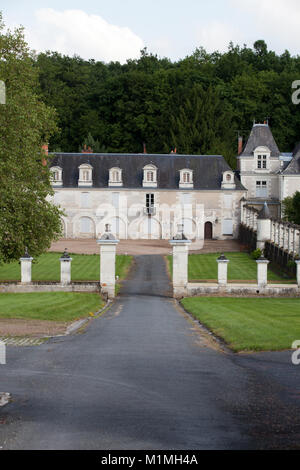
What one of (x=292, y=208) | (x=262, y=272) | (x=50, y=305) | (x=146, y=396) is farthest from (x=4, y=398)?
(x=292, y=208)

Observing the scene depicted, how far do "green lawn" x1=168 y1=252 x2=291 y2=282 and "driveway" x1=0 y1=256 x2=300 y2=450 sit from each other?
22.4 meters

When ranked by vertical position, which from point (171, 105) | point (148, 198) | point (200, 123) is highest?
point (171, 105)

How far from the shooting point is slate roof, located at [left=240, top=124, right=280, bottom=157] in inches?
2793

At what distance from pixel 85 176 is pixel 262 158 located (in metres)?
18.6

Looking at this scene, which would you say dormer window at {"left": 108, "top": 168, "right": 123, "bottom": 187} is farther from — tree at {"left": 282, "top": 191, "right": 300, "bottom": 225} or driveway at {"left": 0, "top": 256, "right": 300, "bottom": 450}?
A: driveway at {"left": 0, "top": 256, "right": 300, "bottom": 450}

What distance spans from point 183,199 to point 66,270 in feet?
118

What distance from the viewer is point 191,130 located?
284ft

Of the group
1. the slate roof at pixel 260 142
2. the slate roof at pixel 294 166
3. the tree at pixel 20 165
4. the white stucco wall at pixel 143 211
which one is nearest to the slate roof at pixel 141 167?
the white stucco wall at pixel 143 211

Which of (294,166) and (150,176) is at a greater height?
(294,166)

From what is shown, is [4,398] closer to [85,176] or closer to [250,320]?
[250,320]

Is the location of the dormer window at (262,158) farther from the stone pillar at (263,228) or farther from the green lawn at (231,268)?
the stone pillar at (263,228)

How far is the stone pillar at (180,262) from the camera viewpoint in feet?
109

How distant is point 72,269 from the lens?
45.0m
